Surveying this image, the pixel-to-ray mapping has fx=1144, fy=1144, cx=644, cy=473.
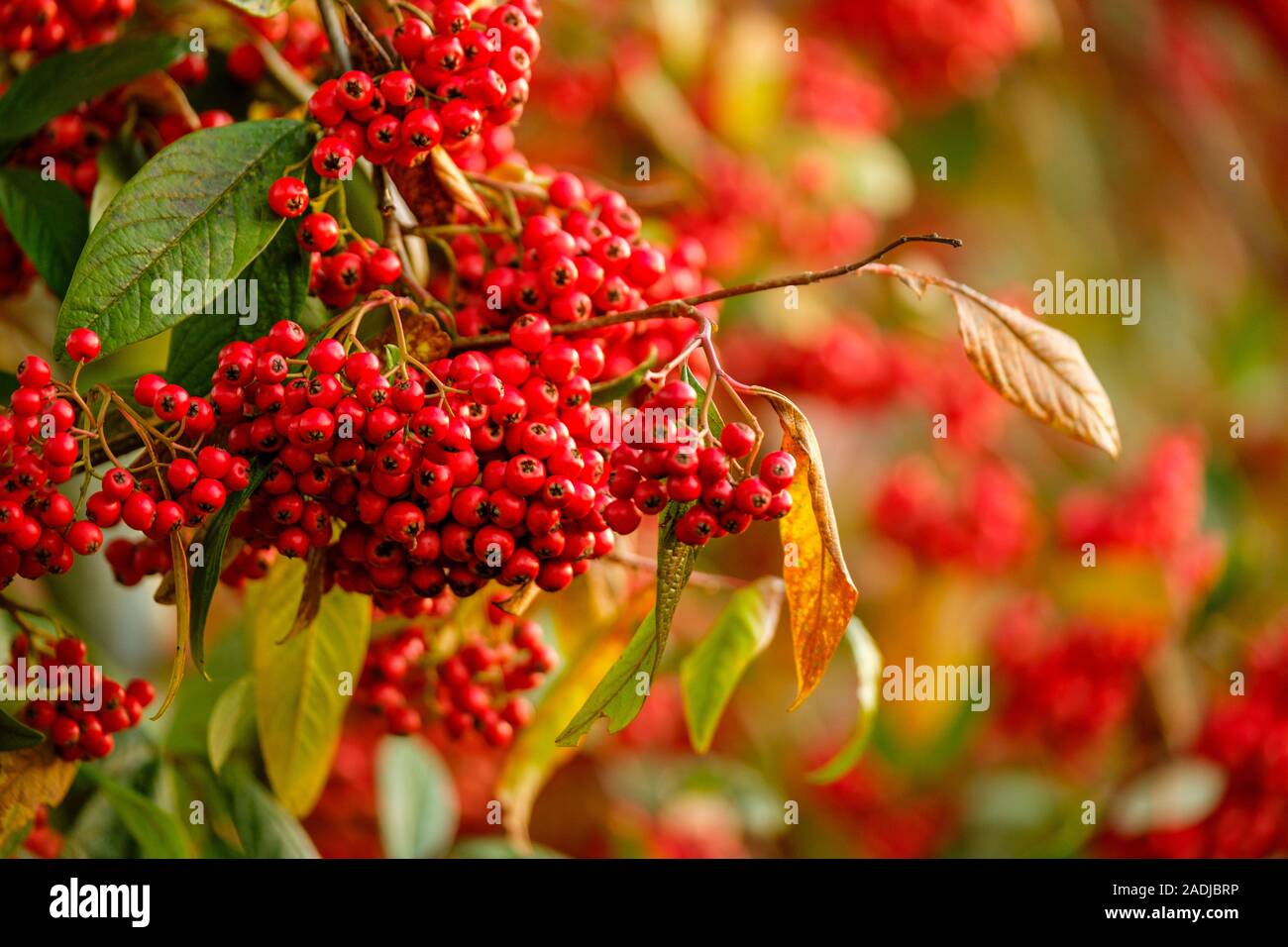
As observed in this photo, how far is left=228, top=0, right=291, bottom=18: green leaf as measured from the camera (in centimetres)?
76

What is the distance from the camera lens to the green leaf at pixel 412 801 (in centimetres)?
145

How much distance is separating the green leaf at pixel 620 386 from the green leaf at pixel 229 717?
449mm

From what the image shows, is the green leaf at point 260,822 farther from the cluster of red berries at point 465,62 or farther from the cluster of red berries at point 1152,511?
the cluster of red berries at point 1152,511

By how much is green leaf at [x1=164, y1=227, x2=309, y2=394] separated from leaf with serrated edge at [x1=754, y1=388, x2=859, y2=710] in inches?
13.2

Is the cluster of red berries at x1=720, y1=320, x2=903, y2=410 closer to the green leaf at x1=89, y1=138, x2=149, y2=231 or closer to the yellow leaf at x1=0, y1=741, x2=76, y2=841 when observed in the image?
the green leaf at x1=89, y1=138, x2=149, y2=231

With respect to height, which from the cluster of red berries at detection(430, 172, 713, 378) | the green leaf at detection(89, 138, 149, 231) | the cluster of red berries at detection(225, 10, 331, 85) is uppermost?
the cluster of red berries at detection(225, 10, 331, 85)

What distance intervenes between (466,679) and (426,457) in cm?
38

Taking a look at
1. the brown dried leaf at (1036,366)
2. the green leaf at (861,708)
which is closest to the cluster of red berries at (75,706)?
the green leaf at (861,708)

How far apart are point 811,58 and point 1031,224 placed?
5.08 ft

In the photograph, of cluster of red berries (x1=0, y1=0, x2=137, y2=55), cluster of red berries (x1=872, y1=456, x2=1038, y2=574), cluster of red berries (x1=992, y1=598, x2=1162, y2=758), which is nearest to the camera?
cluster of red berries (x1=0, y1=0, x2=137, y2=55)

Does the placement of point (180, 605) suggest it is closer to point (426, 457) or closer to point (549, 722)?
point (426, 457)

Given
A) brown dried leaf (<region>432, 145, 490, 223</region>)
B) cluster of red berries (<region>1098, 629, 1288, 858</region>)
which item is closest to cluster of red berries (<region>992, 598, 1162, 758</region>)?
cluster of red berries (<region>1098, 629, 1288, 858</region>)
